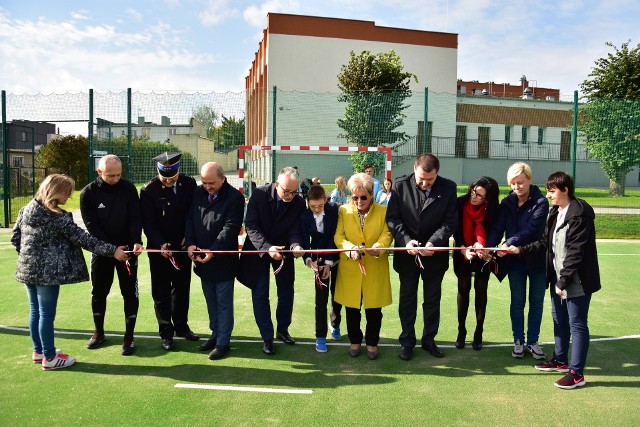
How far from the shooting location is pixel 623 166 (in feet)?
48.4

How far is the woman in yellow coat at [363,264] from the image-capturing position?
4.81 m

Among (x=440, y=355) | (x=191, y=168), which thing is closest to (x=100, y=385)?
(x=440, y=355)

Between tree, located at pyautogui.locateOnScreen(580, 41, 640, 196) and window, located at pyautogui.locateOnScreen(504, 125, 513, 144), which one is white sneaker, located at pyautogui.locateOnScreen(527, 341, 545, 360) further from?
window, located at pyautogui.locateOnScreen(504, 125, 513, 144)

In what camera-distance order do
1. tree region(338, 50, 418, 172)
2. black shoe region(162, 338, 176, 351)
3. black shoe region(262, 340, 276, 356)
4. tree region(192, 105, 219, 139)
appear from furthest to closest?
tree region(338, 50, 418, 172), tree region(192, 105, 219, 139), black shoe region(162, 338, 176, 351), black shoe region(262, 340, 276, 356)

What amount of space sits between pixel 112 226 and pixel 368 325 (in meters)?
2.55

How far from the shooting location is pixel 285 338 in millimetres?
5340

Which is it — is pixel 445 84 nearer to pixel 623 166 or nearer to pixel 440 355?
pixel 623 166

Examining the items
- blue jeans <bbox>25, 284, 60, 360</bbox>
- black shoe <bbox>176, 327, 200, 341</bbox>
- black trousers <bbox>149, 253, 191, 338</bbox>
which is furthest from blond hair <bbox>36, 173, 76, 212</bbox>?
black shoe <bbox>176, 327, 200, 341</bbox>

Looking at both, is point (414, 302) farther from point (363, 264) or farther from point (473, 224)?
point (473, 224)

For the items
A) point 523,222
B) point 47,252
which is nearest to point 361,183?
→ point 523,222

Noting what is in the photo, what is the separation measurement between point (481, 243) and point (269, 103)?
8724 mm

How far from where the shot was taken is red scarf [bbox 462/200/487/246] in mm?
4965

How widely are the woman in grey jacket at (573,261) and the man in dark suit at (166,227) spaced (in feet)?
11.0

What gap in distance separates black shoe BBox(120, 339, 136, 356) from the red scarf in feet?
10.9
